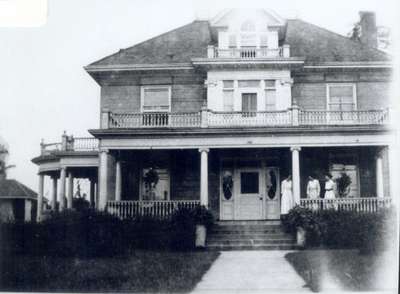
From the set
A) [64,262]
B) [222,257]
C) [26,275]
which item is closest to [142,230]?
[222,257]

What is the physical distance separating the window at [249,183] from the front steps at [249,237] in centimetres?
191

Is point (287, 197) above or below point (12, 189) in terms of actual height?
below

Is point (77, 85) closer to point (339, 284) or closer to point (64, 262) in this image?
point (64, 262)

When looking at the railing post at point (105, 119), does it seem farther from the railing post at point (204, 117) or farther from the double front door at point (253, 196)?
the double front door at point (253, 196)

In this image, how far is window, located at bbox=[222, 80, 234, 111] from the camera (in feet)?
64.7

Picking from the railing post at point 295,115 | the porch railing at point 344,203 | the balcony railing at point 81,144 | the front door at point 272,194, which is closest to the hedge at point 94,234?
the porch railing at point 344,203

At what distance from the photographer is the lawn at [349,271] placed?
9875mm

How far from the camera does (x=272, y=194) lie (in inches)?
766

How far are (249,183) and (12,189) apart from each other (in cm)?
894

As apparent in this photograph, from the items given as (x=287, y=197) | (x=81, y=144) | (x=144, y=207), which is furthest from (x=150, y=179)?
(x=287, y=197)

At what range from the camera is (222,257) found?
14000mm

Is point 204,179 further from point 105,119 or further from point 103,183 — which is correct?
point 105,119

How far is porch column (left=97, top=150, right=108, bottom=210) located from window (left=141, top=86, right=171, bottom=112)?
120 inches

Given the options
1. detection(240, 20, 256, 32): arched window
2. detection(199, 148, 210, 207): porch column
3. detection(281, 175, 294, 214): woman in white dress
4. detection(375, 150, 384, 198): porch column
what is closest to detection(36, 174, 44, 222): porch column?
detection(199, 148, 210, 207): porch column
